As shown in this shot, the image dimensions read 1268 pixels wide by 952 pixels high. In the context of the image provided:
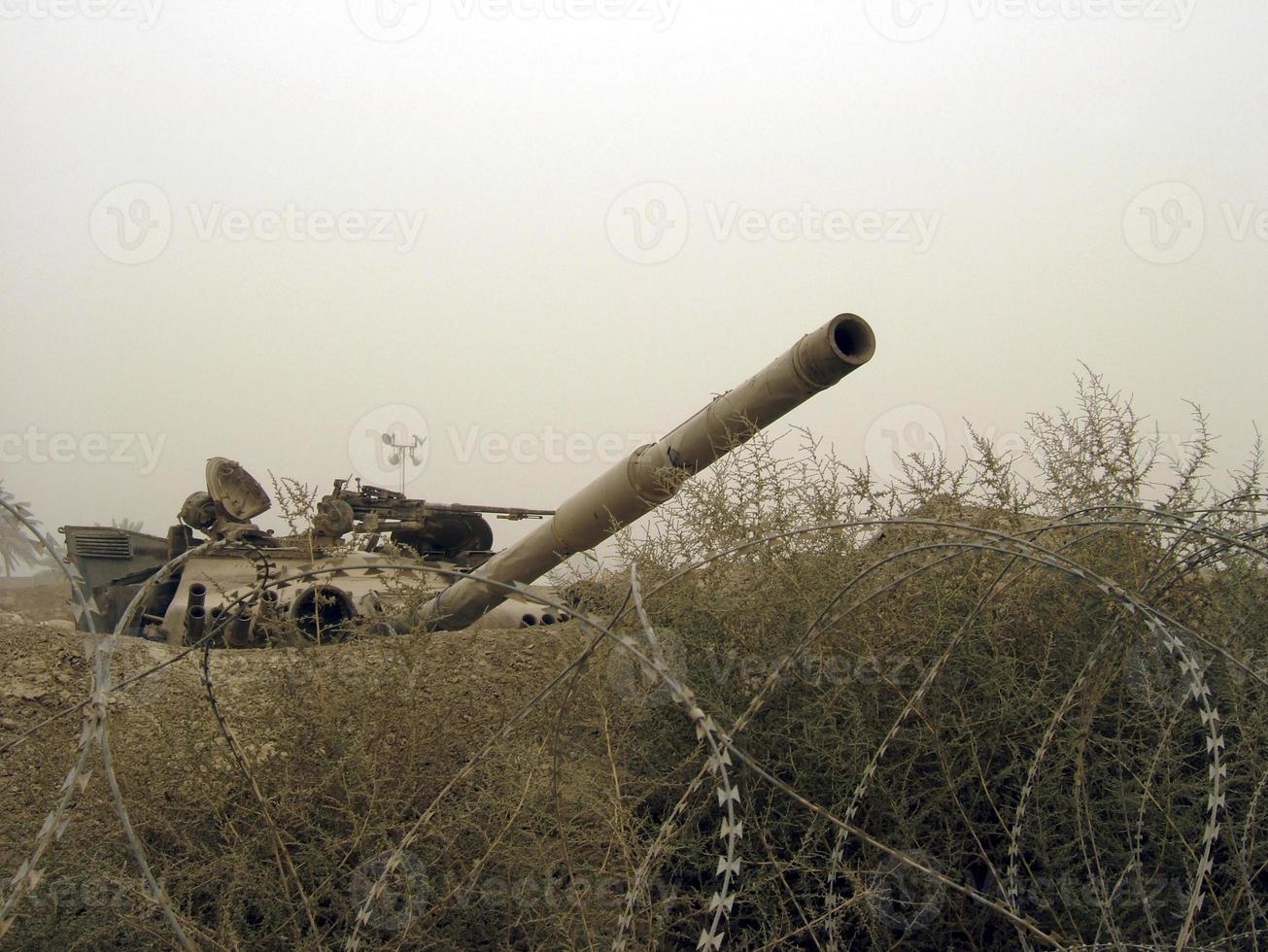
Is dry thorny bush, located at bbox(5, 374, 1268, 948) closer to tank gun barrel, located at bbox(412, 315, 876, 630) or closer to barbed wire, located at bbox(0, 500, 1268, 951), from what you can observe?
barbed wire, located at bbox(0, 500, 1268, 951)

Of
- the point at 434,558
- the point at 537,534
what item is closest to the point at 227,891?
the point at 537,534

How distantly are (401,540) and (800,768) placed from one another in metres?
5.43

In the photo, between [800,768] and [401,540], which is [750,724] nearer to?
[800,768]

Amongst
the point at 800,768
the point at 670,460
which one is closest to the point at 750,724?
the point at 800,768

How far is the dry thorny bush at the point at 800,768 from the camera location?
3547 mm

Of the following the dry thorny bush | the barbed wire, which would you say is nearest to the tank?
the dry thorny bush

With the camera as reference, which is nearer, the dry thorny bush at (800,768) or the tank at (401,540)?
the dry thorny bush at (800,768)

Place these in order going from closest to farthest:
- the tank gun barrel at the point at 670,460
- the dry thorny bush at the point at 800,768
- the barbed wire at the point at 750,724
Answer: the barbed wire at the point at 750,724
the dry thorny bush at the point at 800,768
the tank gun barrel at the point at 670,460

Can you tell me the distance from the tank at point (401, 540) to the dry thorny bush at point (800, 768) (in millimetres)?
660

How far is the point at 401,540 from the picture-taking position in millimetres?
8875

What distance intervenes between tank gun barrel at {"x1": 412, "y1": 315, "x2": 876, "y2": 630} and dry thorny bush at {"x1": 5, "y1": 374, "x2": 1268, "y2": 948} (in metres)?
0.68

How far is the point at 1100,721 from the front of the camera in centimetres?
416

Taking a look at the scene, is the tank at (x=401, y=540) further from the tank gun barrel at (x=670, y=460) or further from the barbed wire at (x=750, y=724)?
the barbed wire at (x=750, y=724)

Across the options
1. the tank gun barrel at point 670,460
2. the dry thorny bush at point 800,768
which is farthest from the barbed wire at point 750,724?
the tank gun barrel at point 670,460
